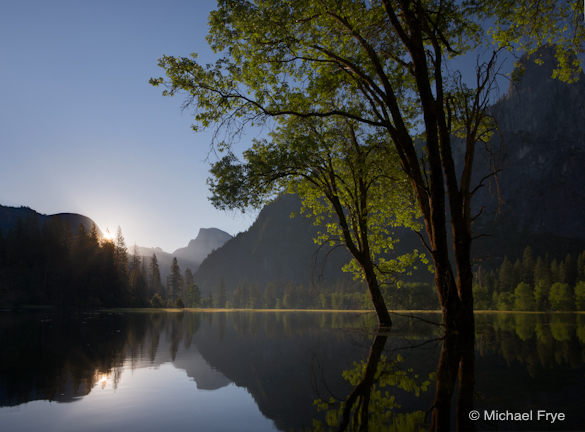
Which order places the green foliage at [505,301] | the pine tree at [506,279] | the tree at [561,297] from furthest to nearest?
the pine tree at [506,279], the green foliage at [505,301], the tree at [561,297]

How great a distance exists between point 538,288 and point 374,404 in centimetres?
12667

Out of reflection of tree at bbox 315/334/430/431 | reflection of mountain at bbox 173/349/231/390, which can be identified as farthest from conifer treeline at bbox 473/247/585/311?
reflection of tree at bbox 315/334/430/431

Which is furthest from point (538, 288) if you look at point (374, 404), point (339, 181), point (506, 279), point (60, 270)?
point (60, 270)

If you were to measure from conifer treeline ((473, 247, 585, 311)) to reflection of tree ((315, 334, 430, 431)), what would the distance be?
10242cm

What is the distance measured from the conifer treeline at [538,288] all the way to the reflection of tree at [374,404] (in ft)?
336

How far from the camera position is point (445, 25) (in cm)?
1222

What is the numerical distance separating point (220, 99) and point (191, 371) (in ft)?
28.2

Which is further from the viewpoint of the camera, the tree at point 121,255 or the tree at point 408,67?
the tree at point 121,255

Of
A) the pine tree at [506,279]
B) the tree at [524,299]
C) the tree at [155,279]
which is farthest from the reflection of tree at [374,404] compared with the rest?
the tree at [155,279]

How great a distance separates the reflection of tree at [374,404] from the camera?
13.6ft

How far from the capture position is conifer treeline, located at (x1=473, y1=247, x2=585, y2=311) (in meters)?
99.4

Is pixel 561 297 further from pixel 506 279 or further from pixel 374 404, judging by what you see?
pixel 374 404

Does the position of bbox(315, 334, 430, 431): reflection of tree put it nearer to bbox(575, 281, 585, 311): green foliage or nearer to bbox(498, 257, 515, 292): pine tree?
bbox(575, 281, 585, 311): green foliage

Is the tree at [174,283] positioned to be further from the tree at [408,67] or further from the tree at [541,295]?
the tree at [408,67]
